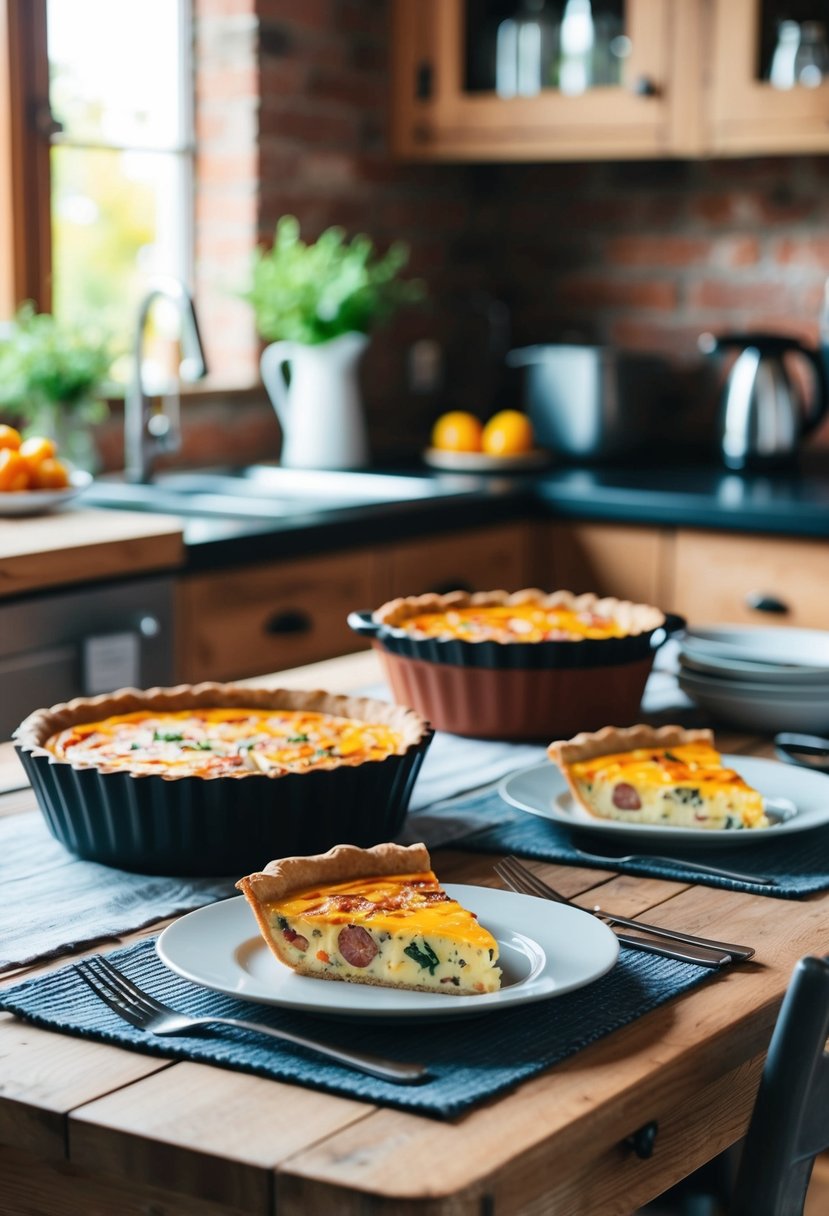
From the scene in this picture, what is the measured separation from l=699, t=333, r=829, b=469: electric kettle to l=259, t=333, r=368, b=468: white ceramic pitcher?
73 centimetres

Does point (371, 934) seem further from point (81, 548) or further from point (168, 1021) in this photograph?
point (81, 548)

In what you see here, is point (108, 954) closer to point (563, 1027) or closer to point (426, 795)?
point (563, 1027)

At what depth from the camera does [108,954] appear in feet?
3.40

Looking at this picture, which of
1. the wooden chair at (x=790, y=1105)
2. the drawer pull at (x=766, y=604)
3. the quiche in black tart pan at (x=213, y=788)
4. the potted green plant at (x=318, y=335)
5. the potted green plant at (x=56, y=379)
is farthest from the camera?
the potted green plant at (x=318, y=335)

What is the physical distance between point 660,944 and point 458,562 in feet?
6.85

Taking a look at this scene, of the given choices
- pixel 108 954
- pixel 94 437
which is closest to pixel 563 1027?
pixel 108 954

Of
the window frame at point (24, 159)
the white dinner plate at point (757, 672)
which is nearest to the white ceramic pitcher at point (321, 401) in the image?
the window frame at point (24, 159)

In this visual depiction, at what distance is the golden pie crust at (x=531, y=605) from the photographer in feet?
5.34

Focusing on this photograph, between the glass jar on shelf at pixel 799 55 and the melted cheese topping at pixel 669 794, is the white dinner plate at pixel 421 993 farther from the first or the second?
the glass jar on shelf at pixel 799 55

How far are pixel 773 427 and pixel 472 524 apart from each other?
70 cm

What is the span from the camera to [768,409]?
3.36m

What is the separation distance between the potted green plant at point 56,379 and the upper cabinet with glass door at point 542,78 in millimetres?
1099

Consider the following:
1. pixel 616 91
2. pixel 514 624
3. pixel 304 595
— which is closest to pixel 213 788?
pixel 514 624

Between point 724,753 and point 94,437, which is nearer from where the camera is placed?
point 724,753
